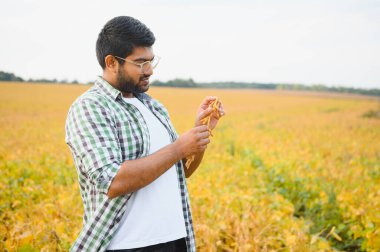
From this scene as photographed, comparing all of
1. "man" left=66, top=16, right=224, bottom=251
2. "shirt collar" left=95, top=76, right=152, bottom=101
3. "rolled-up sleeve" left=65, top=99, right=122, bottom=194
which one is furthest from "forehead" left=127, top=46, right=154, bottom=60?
"rolled-up sleeve" left=65, top=99, right=122, bottom=194

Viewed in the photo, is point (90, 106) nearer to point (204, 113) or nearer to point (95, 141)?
point (95, 141)

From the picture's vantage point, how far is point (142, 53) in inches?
63.6

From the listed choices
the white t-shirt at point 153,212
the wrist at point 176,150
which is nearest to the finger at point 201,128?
the wrist at point 176,150

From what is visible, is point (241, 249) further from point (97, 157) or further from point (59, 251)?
point (97, 157)

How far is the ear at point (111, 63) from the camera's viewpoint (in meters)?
1.59

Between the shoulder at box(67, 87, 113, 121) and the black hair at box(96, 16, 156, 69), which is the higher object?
the black hair at box(96, 16, 156, 69)

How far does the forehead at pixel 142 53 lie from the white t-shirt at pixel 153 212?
0.21m

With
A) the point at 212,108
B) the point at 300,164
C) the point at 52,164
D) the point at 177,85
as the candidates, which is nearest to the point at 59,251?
the point at 212,108

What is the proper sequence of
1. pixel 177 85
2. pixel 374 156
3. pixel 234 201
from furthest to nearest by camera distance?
pixel 177 85 < pixel 374 156 < pixel 234 201

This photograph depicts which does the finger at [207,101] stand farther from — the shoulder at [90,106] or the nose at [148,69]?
the shoulder at [90,106]

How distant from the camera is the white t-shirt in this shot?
1497mm

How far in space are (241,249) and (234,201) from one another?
1.01 metres

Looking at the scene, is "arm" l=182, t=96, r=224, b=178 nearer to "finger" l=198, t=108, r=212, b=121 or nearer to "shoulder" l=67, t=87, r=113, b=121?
"finger" l=198, t=108, r=212, b=121

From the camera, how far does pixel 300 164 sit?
631 centimetres
